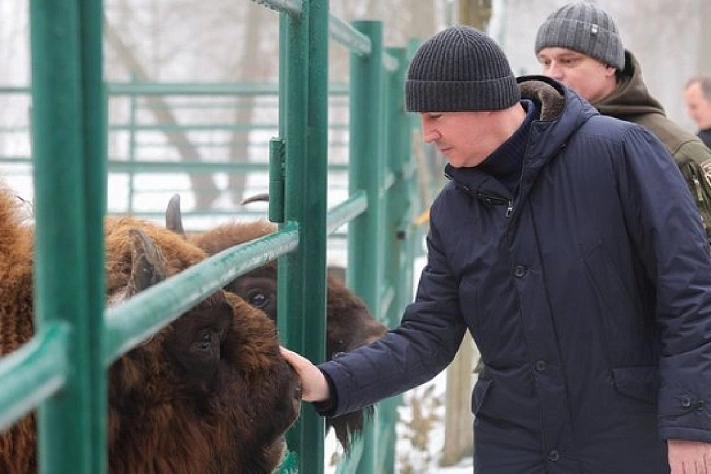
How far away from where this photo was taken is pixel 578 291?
2.66 m

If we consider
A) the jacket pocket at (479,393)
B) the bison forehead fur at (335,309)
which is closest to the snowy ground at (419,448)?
the bison forehead fur at (335,309)

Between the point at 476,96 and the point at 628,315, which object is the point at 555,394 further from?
the point at 476,96

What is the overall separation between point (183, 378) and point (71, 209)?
1404 millimetres

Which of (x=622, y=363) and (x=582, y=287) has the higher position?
(x=582, y=287)

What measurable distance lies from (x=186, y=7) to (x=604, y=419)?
2043 cm

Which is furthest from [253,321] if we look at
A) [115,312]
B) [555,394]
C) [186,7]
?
[186,7]

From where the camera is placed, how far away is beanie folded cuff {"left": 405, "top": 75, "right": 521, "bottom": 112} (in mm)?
2670

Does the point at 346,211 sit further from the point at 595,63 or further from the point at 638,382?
the point at 638,382

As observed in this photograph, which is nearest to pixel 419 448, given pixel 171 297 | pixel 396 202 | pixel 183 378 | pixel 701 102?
pixel 396 202

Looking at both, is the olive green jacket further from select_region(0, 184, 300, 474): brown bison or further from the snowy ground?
the snowy ground

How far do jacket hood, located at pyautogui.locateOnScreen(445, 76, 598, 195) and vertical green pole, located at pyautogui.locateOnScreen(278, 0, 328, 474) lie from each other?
0.34 metres

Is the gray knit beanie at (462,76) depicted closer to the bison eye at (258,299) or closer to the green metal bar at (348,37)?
the green metal bar at (348,37)

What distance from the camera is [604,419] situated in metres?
2.67

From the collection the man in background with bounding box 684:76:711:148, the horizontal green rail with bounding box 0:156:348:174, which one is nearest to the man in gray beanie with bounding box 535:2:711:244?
the man in background with bounding box 684:76:711:148
